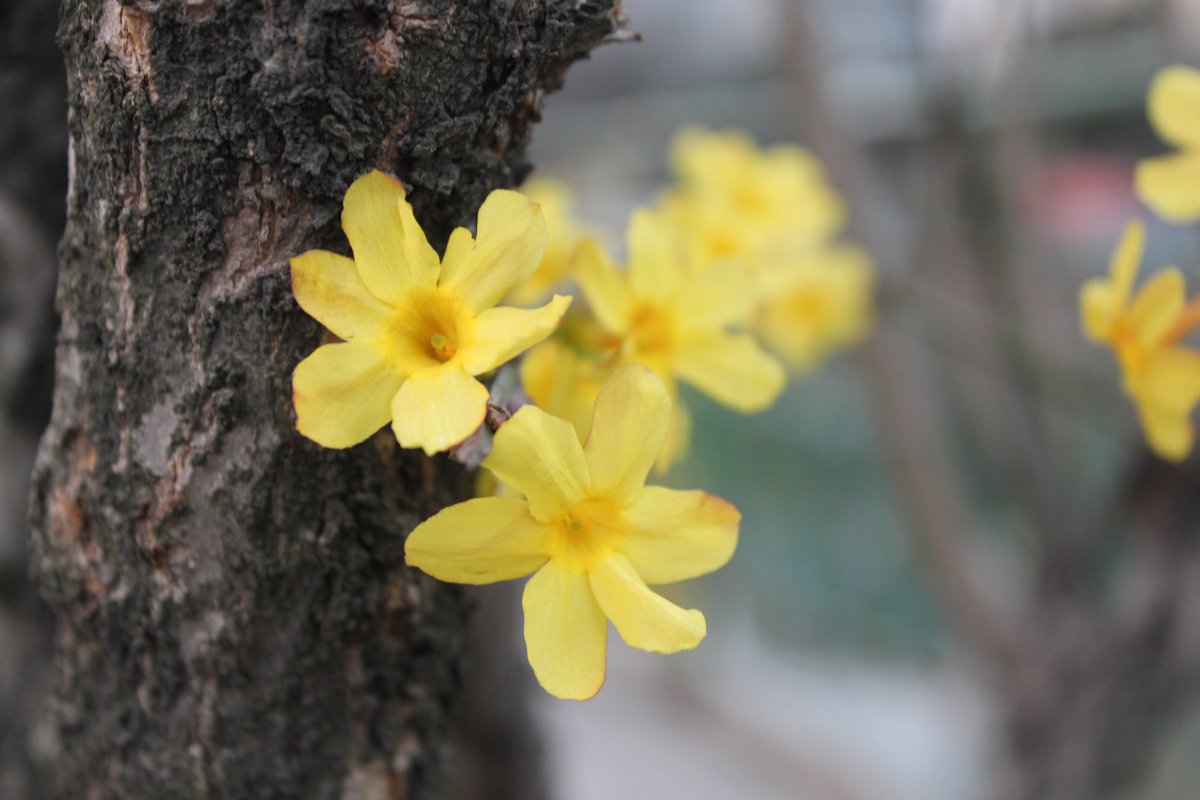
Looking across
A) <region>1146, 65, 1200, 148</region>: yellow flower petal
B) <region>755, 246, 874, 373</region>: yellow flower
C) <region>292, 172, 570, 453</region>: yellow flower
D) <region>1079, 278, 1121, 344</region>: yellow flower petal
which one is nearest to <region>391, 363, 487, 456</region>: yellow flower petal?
<region>292, 172, 570, 453</region>: yellow flower

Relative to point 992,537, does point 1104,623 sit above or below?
below

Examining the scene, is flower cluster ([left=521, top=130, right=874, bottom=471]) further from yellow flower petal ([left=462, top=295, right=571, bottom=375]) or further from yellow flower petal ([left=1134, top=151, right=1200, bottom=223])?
yellow flower petal ([left=1134, top=151, right=1200, bottom=223])

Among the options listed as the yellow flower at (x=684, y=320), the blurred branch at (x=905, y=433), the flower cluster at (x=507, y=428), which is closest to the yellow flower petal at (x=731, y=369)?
the yellow flower at (x=684, y=320)

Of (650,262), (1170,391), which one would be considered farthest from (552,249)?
(1170,391)

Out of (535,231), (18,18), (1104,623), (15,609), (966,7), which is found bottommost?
(15,609)

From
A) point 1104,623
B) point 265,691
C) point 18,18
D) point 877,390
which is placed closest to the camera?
point 265,691

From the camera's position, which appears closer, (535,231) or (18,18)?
(535,231)

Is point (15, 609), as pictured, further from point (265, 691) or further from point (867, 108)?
point (867, 108)

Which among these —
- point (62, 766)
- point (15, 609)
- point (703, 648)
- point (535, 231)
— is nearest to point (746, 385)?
point (535, 231)
